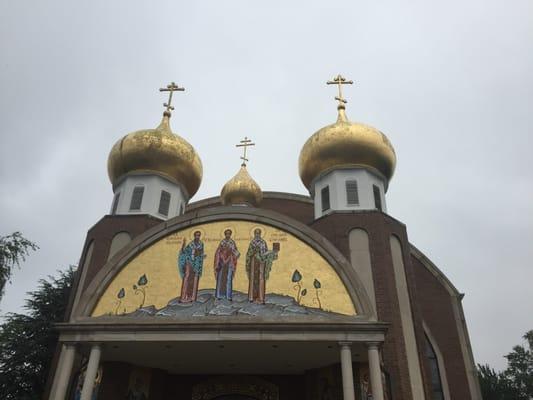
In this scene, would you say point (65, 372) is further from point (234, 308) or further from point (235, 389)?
point (235, 389)

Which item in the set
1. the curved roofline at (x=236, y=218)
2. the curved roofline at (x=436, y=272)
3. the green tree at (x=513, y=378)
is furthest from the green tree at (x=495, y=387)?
the curved roofline at (x=236, y=218)

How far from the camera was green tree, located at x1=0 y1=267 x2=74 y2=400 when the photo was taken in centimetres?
1845

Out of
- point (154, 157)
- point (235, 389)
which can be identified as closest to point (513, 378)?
point (235, 389)

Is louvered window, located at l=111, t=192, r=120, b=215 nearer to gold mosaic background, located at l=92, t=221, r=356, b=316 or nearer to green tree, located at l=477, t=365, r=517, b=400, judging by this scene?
gold mosaic background, located at l=92, t=221, r=356, b=316

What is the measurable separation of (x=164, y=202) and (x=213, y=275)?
6.16 metres

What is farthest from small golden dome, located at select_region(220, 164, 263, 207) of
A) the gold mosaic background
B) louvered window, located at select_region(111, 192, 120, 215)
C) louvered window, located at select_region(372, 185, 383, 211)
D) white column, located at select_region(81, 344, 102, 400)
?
white column, located at select_region(81, 344, 102, 400)

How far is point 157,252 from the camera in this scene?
48.7ft

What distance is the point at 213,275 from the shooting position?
1404cm

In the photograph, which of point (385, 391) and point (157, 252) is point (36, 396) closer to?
point (157, 252)

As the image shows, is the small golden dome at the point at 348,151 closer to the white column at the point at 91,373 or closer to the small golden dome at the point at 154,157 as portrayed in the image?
the small golden dome at the point at 154,157

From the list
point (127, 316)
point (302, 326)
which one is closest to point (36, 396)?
point (127, 316)

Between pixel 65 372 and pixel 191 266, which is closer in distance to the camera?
pixel 65 372

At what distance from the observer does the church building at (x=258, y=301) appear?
1263 cm

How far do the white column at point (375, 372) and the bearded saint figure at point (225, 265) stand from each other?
13.2 ft
